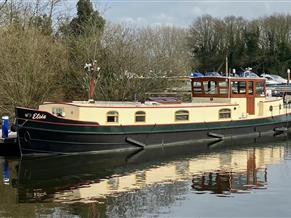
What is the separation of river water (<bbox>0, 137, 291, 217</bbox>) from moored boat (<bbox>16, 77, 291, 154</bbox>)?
627 millimetres

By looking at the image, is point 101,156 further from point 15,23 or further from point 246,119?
point 15,23

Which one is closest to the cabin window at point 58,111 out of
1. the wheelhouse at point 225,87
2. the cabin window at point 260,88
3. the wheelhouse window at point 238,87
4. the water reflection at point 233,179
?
the water reflection at point 233,179

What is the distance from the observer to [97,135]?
21.7 metres

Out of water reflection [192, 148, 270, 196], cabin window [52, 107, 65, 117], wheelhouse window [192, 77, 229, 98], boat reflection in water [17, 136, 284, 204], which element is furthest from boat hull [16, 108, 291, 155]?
water reflection [192, 148, 270, 196]

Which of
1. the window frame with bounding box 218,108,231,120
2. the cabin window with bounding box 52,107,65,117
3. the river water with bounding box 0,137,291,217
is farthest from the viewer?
→ the window frame with bounding box 218,108,231,120

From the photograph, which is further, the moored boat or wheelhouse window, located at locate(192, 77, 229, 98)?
wheelhouse window, located at locate(192, 77, 229, 98)

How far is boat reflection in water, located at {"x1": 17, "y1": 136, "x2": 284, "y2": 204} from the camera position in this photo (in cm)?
1574

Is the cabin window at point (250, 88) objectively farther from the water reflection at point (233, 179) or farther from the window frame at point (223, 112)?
the water reflection at point (233, 179)

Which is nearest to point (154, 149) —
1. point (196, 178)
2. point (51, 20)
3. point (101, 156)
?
point (101, 156)

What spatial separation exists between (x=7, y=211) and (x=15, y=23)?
17621mm

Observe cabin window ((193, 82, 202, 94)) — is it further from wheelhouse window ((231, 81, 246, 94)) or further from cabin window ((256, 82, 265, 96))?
cabin window ((256, 82, 265, 96))

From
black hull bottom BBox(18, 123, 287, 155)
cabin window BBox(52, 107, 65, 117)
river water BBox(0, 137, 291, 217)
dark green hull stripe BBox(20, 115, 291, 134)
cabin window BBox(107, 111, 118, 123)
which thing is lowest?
river water BBox(0, 137, 291, 217)

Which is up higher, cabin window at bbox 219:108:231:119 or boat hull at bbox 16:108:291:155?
cabin window at bbox 219:108:231:119

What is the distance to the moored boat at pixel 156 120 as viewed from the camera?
20.9 m
